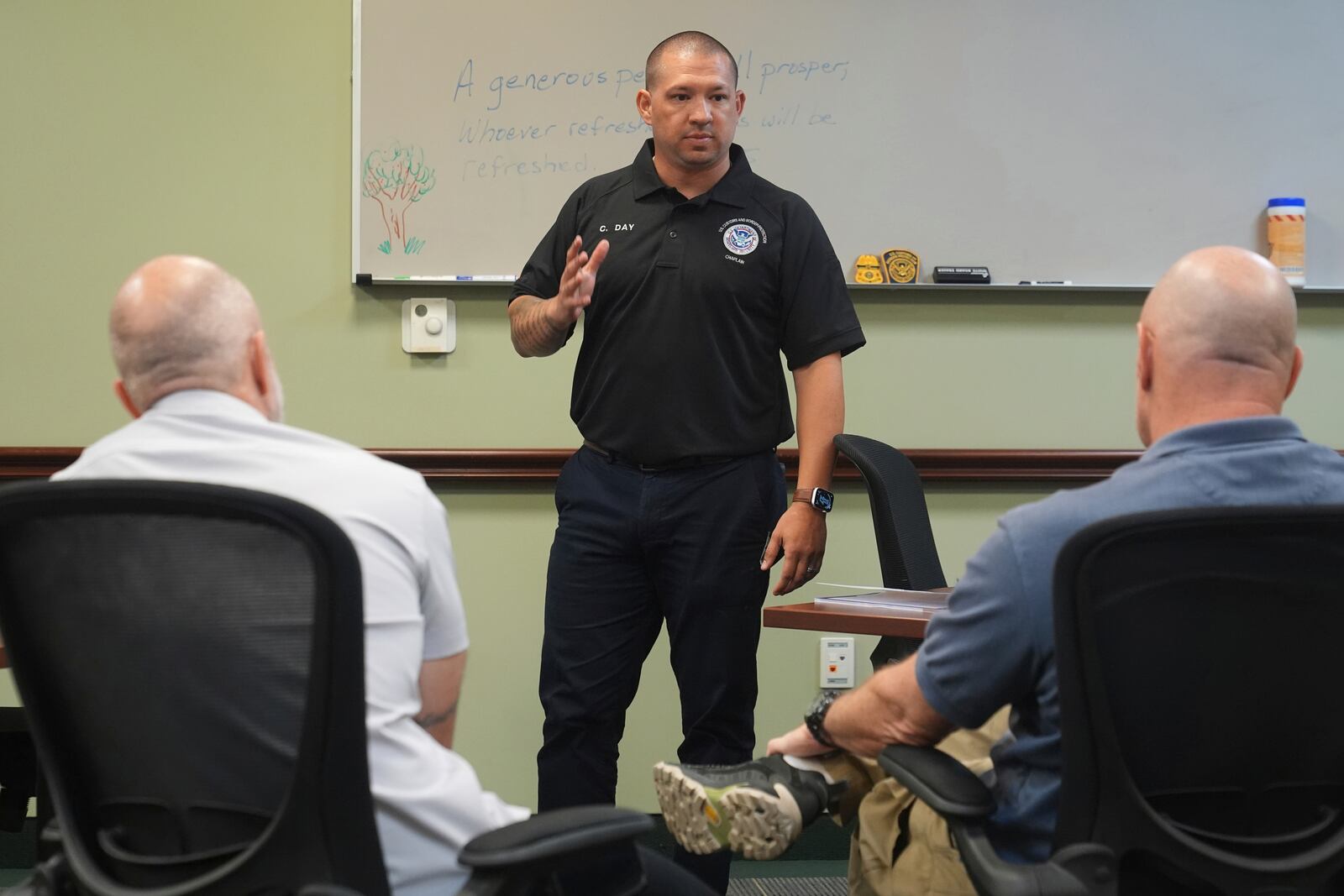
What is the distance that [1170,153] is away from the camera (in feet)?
10.7

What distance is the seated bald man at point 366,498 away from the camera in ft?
3.94

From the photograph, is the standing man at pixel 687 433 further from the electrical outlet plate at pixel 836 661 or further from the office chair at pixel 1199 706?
the office chair at pixel 1199 706

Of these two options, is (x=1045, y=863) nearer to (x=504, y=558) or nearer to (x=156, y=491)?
(x=156, y=491)

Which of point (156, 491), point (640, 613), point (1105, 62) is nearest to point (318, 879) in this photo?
point (156, 491)

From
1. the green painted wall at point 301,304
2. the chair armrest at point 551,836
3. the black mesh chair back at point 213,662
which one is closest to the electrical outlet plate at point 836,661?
the green painted wall at point 301,304

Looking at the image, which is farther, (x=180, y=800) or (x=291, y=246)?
(x=291, y=246)

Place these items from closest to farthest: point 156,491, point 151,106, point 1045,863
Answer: point 156,491, point 1045,863, point 151,106

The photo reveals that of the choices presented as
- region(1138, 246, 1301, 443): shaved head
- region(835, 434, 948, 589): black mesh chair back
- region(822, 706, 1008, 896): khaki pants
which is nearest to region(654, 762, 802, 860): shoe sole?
region(822, 706, 1008, 896): khaki pants

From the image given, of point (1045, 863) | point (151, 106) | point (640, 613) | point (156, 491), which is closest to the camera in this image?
→ point (156, 491)

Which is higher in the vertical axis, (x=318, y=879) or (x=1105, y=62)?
(x=1105, y=62)

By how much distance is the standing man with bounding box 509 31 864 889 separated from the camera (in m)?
2.52

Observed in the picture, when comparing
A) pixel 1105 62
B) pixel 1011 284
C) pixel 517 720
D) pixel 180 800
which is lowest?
pixel 517 720

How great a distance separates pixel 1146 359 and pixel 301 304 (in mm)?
2333

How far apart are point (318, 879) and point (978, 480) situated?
2427mm
